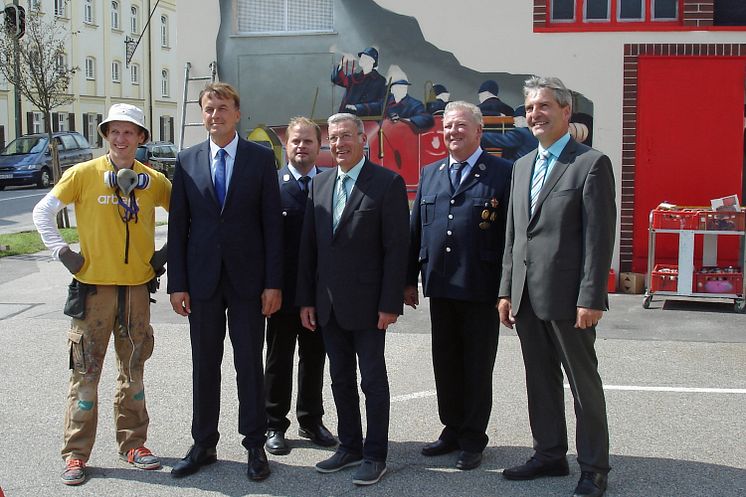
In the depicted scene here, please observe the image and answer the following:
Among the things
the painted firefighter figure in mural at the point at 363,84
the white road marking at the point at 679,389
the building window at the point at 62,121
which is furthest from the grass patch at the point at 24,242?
the building window at the point at 62,121

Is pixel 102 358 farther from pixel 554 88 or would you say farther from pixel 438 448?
pixel 554 88

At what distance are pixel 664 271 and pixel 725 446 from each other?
5124mm

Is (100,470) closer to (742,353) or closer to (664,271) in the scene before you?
(742,353)

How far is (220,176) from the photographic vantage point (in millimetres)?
4930

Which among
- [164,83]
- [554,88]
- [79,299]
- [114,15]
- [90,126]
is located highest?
[114,15]

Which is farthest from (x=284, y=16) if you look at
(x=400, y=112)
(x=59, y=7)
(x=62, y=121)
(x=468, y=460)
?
(x=62, y=121)

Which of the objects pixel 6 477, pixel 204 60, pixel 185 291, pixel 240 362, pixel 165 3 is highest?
pixel 165 3

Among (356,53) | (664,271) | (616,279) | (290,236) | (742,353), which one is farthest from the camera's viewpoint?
(356,53)

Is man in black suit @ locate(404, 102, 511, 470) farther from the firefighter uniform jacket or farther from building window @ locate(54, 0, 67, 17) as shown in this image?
building window @ locate(54, 0, 67, 17)

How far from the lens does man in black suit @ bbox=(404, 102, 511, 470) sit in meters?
4.95

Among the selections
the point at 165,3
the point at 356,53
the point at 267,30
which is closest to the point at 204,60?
the point at 267,30

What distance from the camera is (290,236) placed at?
527 cm

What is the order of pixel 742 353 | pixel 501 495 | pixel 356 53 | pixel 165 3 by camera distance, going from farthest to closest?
pixel 165 3 < pixel 356 53 < pixel 742 353 < pixel 501 495

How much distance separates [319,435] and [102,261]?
164 centimetres
